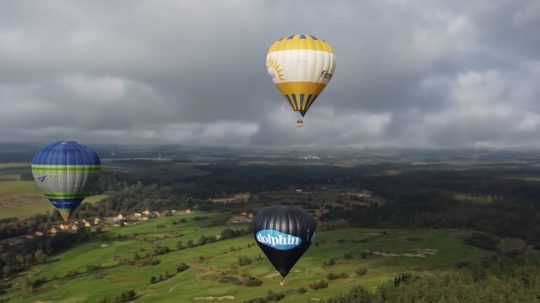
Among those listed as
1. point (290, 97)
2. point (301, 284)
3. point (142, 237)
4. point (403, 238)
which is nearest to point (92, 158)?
point (290, 97)

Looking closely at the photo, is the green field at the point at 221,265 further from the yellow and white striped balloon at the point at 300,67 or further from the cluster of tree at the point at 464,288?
the yellow and white striped balloon at the point at 300,67

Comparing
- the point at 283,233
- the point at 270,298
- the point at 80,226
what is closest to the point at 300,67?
the point at 283,233

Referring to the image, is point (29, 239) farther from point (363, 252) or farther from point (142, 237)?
point (363, 252)

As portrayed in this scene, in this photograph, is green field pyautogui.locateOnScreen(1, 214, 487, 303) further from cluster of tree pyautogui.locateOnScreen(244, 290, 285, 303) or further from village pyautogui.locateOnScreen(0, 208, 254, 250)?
village pyautogui.locateOnScreen(0, 208, 254, 250)

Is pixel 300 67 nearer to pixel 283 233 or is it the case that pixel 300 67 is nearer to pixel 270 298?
pixel 283 233

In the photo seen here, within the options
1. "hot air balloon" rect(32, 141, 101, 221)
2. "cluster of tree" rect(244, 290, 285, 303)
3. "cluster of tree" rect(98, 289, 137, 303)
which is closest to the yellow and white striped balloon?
"hot air balloon" rect(32, 141, 101, 221)

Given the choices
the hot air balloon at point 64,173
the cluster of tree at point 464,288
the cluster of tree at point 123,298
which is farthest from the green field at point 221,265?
the hot air balloon at point 64,173

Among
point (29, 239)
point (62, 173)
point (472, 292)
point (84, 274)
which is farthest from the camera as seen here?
point (29, 239)
